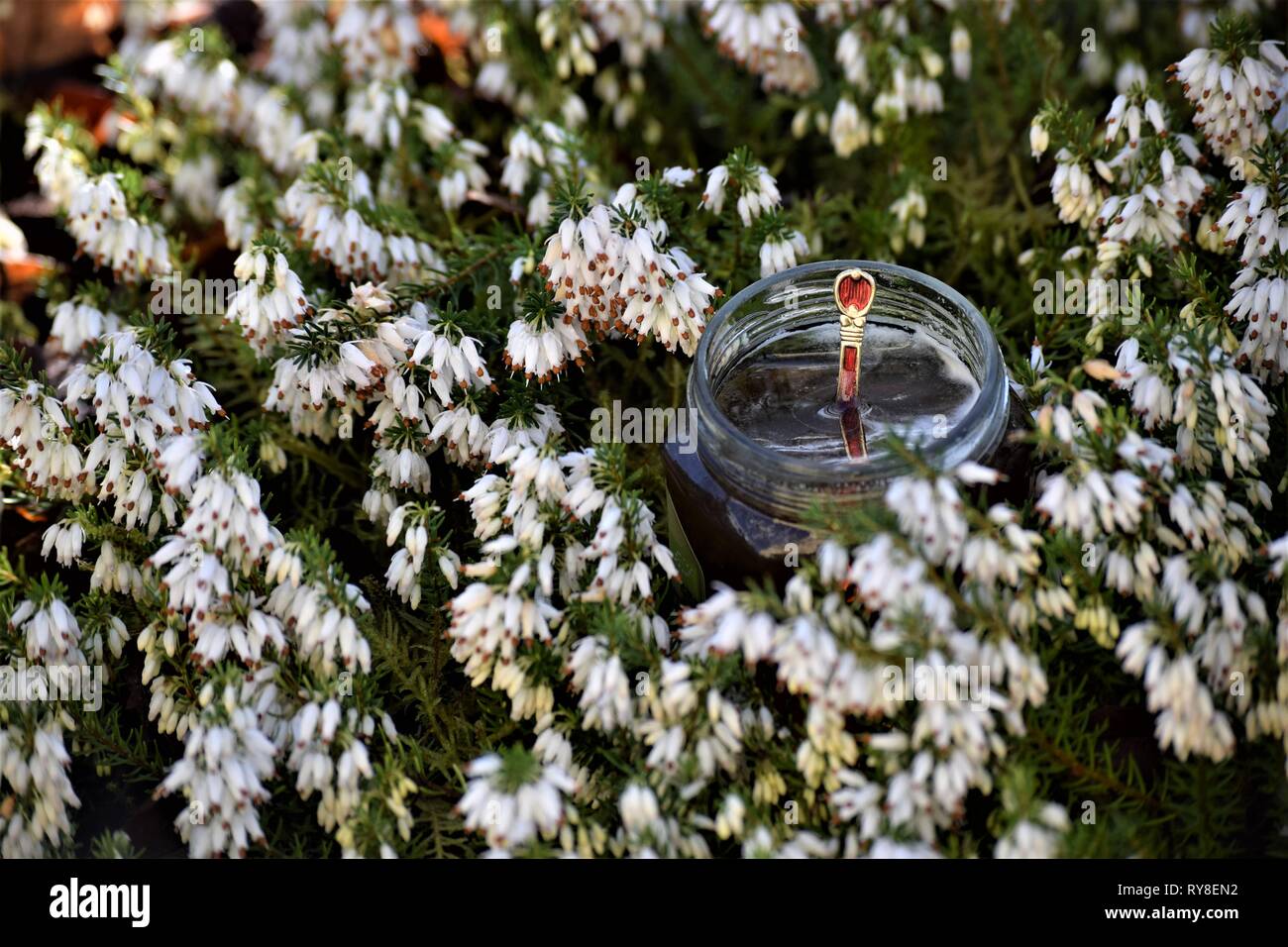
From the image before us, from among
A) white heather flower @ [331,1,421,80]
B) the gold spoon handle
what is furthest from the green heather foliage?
white heather flower @ [331,1,421,80]

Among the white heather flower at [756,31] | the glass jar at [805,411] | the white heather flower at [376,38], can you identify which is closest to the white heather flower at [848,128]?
the white heather flower at [756,31]

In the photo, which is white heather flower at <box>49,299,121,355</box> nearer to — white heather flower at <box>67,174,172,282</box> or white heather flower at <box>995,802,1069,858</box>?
white heather flower at <box>67,174,172,282</box>

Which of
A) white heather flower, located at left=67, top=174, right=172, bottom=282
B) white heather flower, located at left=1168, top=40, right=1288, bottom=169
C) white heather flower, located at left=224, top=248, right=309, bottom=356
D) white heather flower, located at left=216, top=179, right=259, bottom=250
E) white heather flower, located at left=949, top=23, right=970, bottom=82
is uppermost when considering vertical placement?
white heather flower, located at left=949, top=23, right=970, bottom=82

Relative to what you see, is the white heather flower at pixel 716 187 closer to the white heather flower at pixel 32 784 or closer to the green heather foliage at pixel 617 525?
the green heather foliage at pixel 617 525

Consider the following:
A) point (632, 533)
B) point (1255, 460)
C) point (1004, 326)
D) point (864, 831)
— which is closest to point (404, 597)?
point (632, 533)

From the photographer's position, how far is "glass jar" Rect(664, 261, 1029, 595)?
259cm

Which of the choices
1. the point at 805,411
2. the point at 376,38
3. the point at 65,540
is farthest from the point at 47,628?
the point at 376,38

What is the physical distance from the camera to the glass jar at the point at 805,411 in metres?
2.59

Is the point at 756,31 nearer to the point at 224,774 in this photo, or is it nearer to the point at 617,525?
the point at 617,525

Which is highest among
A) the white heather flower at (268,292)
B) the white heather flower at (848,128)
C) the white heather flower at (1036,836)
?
the white heather flower at (848,128)

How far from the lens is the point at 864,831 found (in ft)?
7.64

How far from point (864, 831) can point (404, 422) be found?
4.53 feet

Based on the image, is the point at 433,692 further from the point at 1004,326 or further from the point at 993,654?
the point at 1004,326
